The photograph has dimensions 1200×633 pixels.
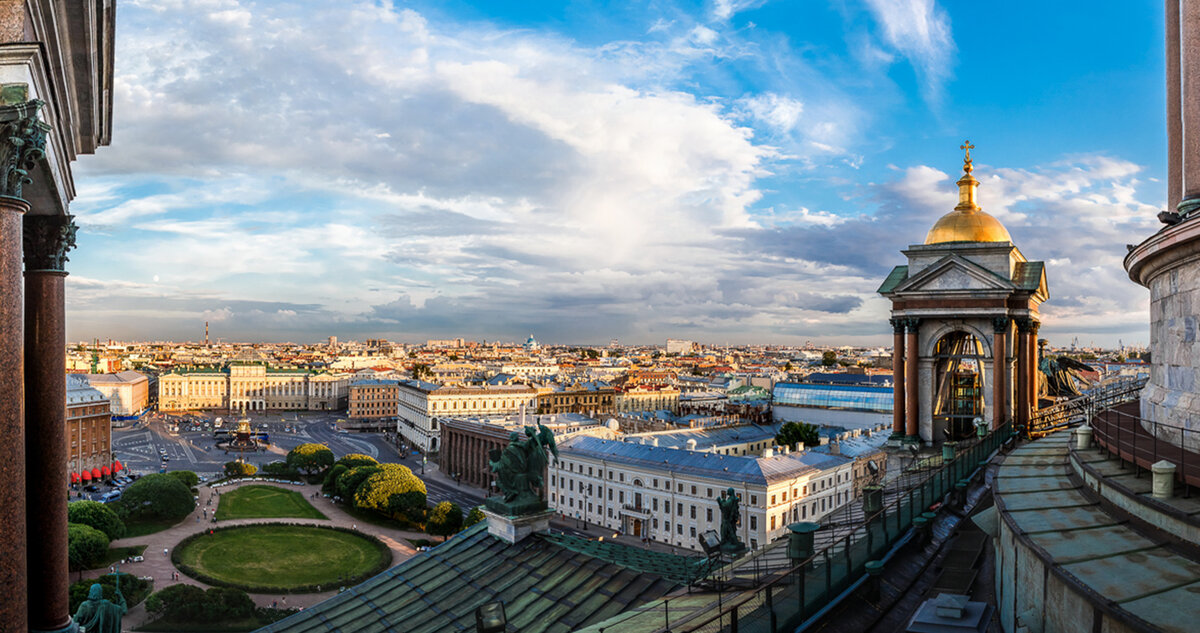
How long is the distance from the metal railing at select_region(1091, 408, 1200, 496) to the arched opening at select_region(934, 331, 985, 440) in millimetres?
16308

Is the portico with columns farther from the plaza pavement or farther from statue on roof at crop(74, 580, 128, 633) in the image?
the plaza pavement

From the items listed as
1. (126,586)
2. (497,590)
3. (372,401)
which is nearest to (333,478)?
(126,586)

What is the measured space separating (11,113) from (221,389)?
591 ft

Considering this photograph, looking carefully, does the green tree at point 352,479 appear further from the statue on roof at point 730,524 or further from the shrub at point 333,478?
the statue on roof at point 730,524

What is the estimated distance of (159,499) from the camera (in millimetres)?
57344

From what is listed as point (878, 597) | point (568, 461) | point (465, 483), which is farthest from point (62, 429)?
point (465, 483)

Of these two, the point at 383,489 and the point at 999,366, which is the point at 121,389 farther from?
the point at 999,366

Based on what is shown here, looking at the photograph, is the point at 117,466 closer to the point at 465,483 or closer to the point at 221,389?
the point at 465,483

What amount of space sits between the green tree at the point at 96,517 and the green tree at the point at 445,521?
21404 mm

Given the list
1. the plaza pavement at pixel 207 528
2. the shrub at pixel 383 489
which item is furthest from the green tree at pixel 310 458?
the shrub at pixel 383 489

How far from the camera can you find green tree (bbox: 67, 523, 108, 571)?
143 ft

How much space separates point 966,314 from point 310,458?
69.5 meters

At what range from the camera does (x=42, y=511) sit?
352 inches

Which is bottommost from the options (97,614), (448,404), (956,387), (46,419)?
(448,404)
